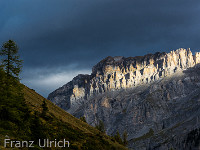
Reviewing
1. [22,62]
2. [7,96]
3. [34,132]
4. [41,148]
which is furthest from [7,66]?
[41,148]

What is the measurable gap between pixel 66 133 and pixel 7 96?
15796 mm

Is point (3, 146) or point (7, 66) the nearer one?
point (3, 146)

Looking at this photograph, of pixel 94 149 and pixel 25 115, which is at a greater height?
pixel 25 115

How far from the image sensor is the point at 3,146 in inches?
1118

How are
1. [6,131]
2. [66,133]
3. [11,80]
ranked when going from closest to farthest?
[6,131] → [11,80] → [66,133]

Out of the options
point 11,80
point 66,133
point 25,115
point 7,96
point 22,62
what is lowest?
point 66,133

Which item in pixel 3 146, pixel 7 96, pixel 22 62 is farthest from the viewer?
pixel 22 62

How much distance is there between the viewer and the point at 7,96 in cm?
3603

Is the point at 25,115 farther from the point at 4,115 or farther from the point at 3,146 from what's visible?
the point at 3,146

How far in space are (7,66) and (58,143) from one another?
1418cm

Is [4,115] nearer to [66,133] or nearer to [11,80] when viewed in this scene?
[11,80]

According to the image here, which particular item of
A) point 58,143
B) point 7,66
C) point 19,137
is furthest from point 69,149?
point 7,66

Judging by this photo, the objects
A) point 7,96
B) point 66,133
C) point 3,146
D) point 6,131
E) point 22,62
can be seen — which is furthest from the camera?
point 66,133

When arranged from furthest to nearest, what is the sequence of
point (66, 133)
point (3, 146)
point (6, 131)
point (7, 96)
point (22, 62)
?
1. point (66, 133)
2. point (22, 62)
3. point (7, 96)
4. point (6, 131)
5. point (3, 146)
